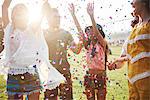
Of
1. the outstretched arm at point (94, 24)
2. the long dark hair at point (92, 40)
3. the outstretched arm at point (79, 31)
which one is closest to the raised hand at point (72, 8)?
the outstretched arm at point (79, 31)

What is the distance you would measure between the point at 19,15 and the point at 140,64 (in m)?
1.80

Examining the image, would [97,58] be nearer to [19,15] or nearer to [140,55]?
[19,15]

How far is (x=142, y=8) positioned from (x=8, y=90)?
206 centimetres

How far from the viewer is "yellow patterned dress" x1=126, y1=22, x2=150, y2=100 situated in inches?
157

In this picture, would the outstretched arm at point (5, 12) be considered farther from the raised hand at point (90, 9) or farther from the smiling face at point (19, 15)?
the raised hand at point (90, 9)

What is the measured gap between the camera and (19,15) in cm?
491

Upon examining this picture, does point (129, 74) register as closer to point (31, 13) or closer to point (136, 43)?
point (136, 43)

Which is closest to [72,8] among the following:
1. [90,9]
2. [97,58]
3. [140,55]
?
[90,9]

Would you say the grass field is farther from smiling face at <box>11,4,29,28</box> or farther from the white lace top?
smiling face at <box>11,4,29,28</box>

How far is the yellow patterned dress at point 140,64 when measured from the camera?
4.00 m

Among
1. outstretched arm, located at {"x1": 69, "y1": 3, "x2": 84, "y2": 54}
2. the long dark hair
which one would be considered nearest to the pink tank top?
the long dark hair

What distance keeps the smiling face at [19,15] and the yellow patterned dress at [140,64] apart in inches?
61.1

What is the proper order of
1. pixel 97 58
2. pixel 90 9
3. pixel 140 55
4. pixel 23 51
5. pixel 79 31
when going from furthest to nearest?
pixel 79 31
pixel 97 58
pixel 90 9
pixel 23 51
pixel 140 55

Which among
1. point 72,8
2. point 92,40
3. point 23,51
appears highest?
point 72,8
